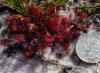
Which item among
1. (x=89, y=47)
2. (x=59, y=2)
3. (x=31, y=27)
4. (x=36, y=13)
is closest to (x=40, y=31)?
(x=31, y=27)

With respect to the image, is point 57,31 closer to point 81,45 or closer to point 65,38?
point 65,38

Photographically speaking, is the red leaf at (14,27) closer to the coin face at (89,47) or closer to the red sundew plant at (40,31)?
the red sundew plant at (40,31)

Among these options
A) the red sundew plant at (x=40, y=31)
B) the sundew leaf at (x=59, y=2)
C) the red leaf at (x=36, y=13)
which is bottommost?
the red sundew plant at (x=40, y=31)

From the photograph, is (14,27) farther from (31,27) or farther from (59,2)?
(59,2)

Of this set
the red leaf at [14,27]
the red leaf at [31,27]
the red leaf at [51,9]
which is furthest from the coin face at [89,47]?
the red leaf at [14,27]

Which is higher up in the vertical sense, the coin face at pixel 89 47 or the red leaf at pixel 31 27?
the red leaf at pixel 31 27

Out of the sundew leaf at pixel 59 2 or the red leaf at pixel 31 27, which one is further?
the sundew leaf at pixel 59 2

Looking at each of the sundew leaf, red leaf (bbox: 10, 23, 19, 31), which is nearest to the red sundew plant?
red leaf (bbox: 10, 23, 19, 31)
